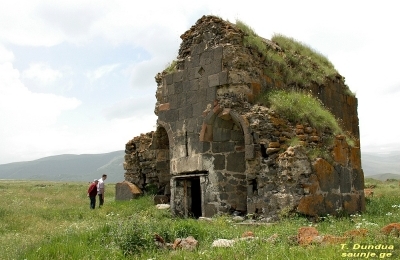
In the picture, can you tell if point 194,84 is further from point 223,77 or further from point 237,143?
point 237,143

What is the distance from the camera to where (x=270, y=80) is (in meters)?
12.2

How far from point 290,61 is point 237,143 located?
3.37 m

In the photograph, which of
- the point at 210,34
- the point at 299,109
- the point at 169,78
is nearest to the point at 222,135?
the point at 299,109

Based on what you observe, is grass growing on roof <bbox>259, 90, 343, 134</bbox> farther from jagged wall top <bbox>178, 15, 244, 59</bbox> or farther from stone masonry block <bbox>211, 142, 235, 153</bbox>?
jagged wall top <bbox>178, 15, 244, 59</bbox>

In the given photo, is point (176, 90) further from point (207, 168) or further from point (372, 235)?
point (372, 235)

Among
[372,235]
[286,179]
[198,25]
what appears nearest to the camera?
[372,235]

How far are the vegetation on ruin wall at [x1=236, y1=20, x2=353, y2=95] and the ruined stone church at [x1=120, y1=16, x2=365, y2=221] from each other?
115mm

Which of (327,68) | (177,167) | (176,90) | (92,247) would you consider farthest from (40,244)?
(327,68)

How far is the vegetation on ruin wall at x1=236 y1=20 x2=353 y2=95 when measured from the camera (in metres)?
12.2

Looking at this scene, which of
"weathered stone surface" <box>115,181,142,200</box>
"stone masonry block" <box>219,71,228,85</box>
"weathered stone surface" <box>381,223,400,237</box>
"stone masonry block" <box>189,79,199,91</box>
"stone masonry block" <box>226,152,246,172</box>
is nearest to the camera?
"weathered stone surface" <box>381,223,400,237</box>

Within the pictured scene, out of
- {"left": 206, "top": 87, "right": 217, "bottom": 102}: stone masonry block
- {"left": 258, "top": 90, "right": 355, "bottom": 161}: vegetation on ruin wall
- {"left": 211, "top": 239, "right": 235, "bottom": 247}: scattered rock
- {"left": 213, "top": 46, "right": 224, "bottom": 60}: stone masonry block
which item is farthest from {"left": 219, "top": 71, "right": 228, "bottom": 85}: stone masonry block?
{"left": 211, "top": 239, "right": 235, "bottom": 247}: scattered rock

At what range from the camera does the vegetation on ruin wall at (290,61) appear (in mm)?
12225

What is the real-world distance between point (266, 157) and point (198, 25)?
4.51 m

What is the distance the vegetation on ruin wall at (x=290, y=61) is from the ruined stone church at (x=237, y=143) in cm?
12
